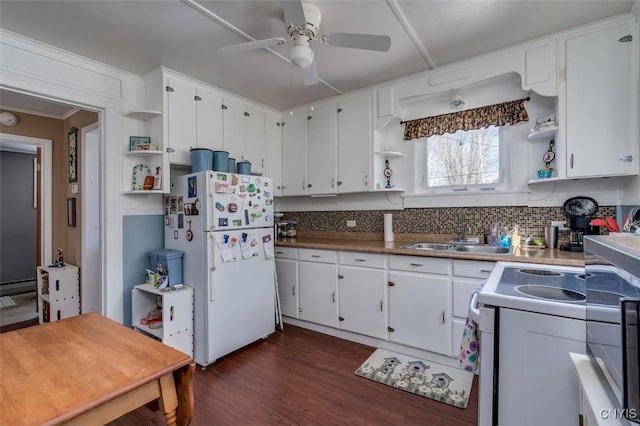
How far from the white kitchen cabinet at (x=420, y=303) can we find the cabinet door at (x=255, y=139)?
1891mm

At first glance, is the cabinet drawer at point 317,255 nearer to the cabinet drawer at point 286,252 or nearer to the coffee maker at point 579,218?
the cabinet drawer at point 286,252

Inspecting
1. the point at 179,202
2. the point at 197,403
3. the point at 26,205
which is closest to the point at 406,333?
the point at 197,403

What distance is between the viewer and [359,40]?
180 cm

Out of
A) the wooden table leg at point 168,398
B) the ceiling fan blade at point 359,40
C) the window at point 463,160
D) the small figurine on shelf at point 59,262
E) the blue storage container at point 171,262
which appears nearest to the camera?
the wooden table leg at point 168,398

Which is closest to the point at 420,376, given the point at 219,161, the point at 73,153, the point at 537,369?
the point at 537,369

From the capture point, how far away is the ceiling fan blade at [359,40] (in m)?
1.75

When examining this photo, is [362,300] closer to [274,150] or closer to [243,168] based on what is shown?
[243,168]

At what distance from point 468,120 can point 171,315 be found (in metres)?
3.08

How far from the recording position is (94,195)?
3.40 meters

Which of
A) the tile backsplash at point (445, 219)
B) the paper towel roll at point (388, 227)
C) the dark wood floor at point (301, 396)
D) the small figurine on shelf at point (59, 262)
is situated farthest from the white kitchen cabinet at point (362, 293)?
the small figurine on shelf at point (59, 262)

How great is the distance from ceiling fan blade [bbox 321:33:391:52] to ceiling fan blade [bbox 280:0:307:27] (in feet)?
0.61

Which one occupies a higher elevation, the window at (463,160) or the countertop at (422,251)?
the window at (463,160)

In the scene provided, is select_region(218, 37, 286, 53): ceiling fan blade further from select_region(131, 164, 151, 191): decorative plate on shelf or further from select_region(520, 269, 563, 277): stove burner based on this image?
select_region(520, 269, 563, 277): stove burner

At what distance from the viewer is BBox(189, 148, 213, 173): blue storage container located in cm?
269
